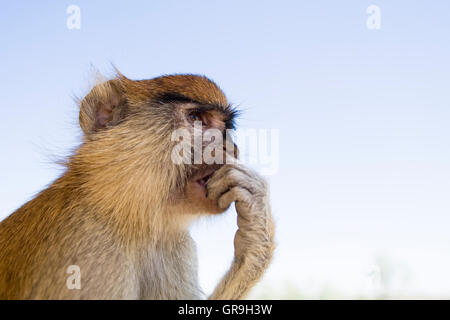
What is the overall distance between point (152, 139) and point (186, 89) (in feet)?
1.12

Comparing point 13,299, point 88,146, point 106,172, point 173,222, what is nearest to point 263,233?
point 173,222

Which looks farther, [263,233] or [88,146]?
[88,146]

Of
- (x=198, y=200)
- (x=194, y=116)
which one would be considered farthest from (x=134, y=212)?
(x=194, y=116)

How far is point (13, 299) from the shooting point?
1817mm

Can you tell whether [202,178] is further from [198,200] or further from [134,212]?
[134,212]

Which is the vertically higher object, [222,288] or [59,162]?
[59,162]

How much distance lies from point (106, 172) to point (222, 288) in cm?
72

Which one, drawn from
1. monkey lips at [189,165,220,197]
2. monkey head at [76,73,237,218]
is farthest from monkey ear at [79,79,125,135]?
monkey lips at [189,165,220,197]

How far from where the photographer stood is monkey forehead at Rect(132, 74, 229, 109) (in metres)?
2.21

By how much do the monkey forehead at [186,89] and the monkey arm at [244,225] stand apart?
47 cm

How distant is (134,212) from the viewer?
75.3 inches

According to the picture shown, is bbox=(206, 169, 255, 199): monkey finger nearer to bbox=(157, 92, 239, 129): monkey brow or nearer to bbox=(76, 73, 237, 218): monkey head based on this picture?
bbox=(76, 73, 237, 218): monkey head

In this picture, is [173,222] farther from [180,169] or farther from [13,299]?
[13,299]
